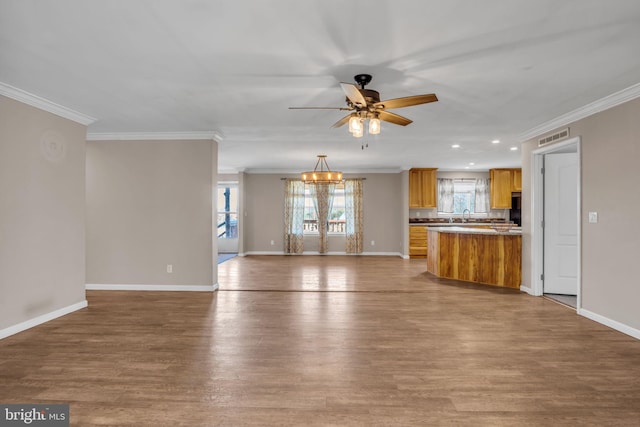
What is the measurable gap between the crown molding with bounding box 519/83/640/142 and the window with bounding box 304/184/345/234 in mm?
5356

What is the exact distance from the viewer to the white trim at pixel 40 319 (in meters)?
3.28

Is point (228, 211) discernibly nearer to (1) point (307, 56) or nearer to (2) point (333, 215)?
(2) point (333, 215)

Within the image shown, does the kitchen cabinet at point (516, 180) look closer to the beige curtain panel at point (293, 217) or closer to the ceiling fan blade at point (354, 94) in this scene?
the beige curtain panel at point (293, 217)

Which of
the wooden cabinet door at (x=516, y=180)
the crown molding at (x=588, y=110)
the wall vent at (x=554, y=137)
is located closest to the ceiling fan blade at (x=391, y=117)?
the crown molding at (x=588, y=110)

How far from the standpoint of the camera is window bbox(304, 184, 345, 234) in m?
9.60

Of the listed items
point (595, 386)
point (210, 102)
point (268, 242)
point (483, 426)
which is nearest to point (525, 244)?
point (595, 386)

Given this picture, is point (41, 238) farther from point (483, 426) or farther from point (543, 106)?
point (543, 106)

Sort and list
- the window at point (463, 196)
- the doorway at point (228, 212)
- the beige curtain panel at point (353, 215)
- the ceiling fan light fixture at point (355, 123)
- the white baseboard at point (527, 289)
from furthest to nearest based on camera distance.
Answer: the doorway at point (228, 212)
the window at point (463, 196)
the beige curtain panel at point (353, 215)
the white baseboard at point (527, 289)
the ceiling fan light fixture at point (355, 123)

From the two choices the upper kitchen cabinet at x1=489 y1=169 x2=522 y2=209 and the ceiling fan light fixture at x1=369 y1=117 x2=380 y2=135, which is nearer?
the ceiling fan light fixture at x1=369 y1=117 x2=380 y2=135

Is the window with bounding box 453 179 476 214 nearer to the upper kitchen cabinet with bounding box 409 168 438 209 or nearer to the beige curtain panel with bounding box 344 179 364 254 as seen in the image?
the upper kitchen cabinet with bounding box 409 168 438 209

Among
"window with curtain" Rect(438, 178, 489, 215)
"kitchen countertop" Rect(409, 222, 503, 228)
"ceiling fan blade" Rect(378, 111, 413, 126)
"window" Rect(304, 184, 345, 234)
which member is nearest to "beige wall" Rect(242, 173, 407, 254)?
"window" Rect(304, 184, 345, 234)

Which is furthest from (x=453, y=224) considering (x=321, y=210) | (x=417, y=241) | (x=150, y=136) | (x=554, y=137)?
(x=150, y=136)

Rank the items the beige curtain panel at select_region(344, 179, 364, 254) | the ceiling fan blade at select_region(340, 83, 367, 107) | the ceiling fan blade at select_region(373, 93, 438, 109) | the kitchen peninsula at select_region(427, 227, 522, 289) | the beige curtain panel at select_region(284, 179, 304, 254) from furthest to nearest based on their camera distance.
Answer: the beige curtain panel at select_region(284, 179, 304, 254) → the beige curtain panel at select_region(344, 179, 364, 254) → the kitchen peninsula at select_region(427, 227, 522, 289) → the ceiling fan blade at select_region(373, 93, 438, 109) → the ceiling fan blade at select_region(340, 83, 367, 107)

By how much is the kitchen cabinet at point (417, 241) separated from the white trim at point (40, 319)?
282 inches
